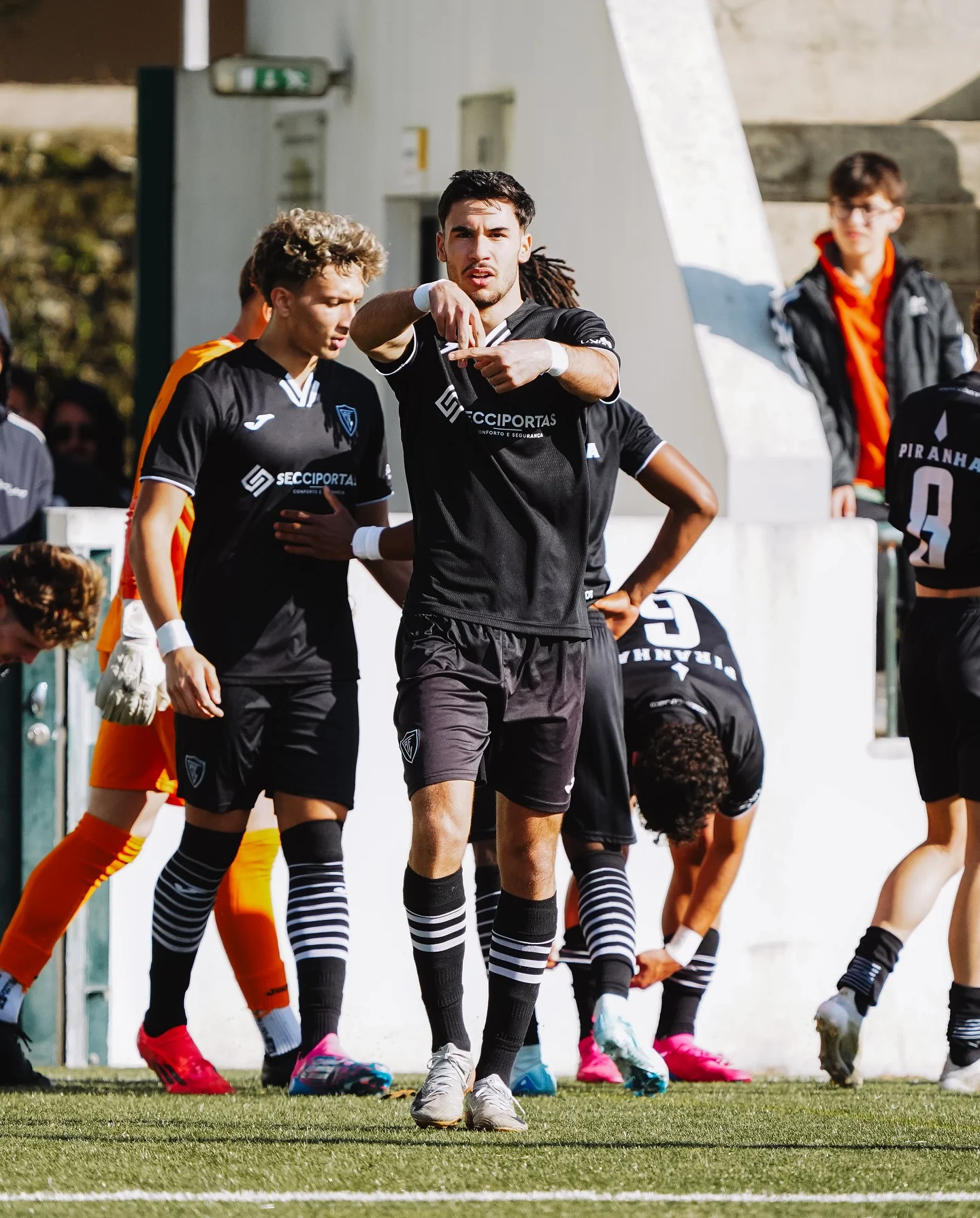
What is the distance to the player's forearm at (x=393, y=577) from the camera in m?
6.14

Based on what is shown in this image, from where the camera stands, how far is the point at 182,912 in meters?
6.14

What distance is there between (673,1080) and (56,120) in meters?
10.7

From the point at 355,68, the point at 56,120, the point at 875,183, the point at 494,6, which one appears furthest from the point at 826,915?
the point at 56,120

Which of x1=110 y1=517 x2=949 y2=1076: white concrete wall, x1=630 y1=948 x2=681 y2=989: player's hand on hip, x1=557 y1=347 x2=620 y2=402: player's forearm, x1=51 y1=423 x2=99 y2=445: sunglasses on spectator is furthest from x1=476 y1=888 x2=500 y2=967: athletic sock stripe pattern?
x1=51 y1=423 x2=99 y2=445: sunglasses on spectator

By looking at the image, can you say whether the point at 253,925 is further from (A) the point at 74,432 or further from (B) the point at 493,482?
(A) the point at 74,432

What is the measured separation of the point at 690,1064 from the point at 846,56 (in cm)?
612

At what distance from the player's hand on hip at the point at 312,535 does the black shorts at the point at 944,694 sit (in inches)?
68.5

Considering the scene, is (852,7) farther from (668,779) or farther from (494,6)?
(668,779)

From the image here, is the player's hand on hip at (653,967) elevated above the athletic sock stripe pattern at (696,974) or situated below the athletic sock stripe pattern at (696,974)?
above

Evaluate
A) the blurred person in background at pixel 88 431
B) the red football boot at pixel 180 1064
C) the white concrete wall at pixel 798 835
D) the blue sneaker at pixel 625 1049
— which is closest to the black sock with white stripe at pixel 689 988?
the white concrete wall at pixel 798 835

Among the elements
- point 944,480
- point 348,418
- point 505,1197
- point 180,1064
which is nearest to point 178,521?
point 348,418

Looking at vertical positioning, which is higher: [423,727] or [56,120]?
[56,120]

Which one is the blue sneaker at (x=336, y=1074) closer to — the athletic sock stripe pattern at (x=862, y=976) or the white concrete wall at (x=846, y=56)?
the athletic sock stripe pattern at (x=862, y=976)

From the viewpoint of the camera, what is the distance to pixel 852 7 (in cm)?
1153
